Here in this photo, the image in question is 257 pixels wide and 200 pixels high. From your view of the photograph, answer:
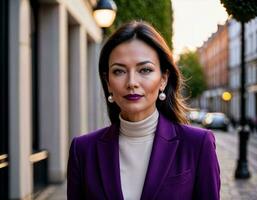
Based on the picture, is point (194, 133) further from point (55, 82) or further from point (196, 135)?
point (55, 82)

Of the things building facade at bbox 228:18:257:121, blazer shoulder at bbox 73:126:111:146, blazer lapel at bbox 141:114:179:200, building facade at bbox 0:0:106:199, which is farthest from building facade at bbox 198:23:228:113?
blazer lapel at bbox 141:114:179:200

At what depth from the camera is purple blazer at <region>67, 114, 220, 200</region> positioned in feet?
7.59

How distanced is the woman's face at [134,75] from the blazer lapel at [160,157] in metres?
0.15

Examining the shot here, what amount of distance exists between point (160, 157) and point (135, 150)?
0.13 m

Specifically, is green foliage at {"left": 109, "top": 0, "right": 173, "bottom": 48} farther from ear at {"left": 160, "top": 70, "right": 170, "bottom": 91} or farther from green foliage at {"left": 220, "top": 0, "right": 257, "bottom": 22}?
ear at {"left": 160, "top": 70, "right": 170, "bottom": 91}

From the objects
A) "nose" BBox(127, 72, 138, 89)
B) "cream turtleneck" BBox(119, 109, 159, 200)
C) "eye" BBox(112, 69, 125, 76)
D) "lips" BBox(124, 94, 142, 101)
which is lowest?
"cream turtleneck" BBox(119, 109, 159, 200)

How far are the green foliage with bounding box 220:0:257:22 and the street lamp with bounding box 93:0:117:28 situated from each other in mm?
5230

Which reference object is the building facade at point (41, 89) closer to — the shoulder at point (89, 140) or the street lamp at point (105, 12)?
the street lamp at point (105, 12)

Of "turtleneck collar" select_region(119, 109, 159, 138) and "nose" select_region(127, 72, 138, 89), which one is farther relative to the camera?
"turtleneck collar" select_region(119, 109, 159, 138)

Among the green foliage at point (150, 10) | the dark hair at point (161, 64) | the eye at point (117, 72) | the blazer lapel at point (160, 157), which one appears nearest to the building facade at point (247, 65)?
the green foliage at point (150, 10)

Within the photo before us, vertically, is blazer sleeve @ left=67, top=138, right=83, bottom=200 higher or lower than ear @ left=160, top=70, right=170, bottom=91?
lower

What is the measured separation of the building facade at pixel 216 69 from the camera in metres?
83.6

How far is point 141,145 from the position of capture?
2.45m
